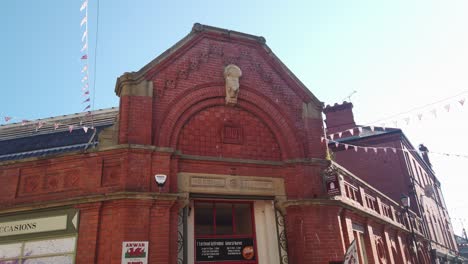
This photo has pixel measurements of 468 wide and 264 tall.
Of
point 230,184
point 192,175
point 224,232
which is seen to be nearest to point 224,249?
point 224,232

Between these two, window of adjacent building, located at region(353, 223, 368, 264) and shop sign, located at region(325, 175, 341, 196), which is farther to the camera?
window of adjacent building, located at region(353, 223, 368, 264)

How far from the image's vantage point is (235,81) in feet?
36.5

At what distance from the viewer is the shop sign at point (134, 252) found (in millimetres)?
8055

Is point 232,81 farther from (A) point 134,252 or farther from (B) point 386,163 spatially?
(B) point 386,163

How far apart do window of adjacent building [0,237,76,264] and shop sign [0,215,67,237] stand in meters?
0.26

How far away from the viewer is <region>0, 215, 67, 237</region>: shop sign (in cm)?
868

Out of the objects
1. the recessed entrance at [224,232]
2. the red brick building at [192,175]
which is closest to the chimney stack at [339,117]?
the red brick building at [192,175]

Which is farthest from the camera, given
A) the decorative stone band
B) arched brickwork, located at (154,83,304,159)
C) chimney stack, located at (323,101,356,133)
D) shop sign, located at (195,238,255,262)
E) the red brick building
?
Answer: chimney stack, located at (323,101,356,133)

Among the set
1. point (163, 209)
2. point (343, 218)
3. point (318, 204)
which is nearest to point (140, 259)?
point (163, 209)

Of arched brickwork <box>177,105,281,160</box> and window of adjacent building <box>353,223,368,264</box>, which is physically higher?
arched brickwork <box>177,105,281,160</box>

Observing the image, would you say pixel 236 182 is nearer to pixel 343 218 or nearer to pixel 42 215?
pixel 343 218

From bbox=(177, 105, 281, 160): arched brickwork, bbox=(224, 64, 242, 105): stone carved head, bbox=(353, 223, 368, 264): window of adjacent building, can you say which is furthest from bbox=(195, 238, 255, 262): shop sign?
bbox=(353, 223, 368, 264): window of adjacent building

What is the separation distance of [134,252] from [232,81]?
5634mm

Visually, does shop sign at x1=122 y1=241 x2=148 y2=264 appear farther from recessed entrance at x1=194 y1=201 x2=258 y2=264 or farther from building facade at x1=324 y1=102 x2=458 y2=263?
building facade at x1=324 y1=102 x2=458 y2=263
